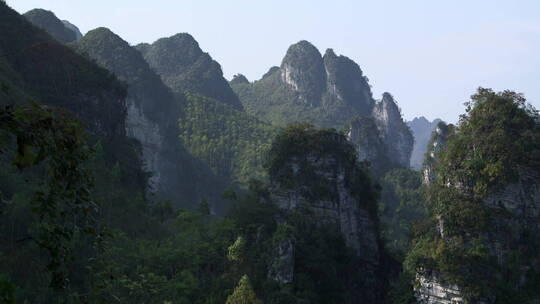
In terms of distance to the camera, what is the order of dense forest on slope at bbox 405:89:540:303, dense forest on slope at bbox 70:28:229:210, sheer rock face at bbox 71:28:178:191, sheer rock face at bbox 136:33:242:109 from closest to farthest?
dense forest on slope at bbox 405:89:540:303, sheer rock face at bbox 71:28:178:191, dense forest on slope at bbox 70:28:229:210, sheer rock face at bbox 136:33:242:109

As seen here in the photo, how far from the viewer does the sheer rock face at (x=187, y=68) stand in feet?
287

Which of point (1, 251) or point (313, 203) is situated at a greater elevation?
point (313, 203)

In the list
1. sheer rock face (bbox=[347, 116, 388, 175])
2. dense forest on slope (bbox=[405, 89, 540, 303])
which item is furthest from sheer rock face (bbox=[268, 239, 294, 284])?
sheer rock face (bbox=[347, 116, 388, 175])

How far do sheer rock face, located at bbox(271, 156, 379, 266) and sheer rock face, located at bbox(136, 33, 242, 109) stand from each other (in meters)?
57.4

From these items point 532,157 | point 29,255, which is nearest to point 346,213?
point 532,157

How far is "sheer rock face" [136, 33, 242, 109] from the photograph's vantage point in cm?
8739

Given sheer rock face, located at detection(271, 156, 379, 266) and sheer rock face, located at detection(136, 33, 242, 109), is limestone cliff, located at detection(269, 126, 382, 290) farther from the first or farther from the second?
sheer rock face, located at detection(136, 33, 242, 109)

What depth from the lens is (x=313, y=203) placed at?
100ft

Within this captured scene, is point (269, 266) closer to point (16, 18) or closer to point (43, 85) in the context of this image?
point (43, 85)

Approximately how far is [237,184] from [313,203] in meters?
34.1

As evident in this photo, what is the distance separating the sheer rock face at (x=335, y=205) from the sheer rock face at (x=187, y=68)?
2261 inches

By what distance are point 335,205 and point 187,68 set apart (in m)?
65.8

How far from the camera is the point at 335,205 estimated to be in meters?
31.0

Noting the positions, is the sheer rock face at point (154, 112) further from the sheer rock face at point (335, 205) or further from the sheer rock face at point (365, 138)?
the sheer rock face at point (335, 205)
